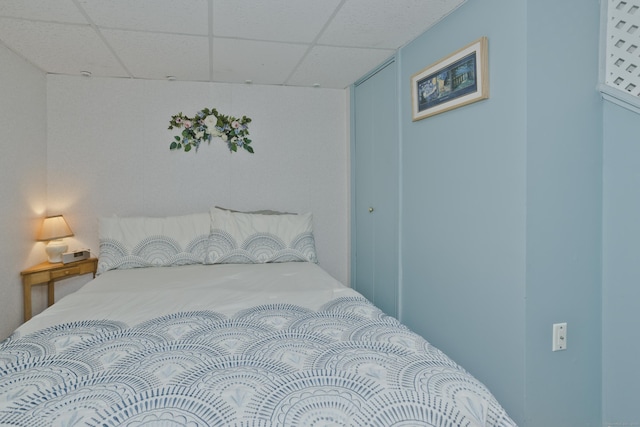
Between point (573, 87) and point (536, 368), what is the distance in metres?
1.15

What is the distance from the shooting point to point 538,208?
1567 millimetres

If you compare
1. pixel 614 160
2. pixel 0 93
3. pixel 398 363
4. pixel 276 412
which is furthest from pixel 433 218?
pixel 0 93

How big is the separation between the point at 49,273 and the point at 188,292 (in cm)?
134

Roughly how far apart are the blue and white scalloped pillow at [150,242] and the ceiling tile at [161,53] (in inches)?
43.3

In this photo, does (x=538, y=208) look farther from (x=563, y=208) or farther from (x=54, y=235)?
(x=54, y=235)

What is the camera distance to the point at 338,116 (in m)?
3.53

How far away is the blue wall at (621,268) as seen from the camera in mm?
1546

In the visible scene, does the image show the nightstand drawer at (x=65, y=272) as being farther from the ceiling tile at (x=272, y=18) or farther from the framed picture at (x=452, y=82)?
the framed picture at (x=452, y=82)

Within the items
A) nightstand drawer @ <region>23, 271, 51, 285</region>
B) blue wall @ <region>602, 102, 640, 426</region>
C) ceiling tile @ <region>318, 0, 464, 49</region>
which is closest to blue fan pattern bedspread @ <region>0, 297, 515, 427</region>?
blue wall @ <region>602, 102, 640, 426</region>

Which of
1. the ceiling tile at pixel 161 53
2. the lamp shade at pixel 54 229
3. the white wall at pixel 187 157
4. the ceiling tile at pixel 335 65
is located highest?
the ceiling tile at pixel 335 65

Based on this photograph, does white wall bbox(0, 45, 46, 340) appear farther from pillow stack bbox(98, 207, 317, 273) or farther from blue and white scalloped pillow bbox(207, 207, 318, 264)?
blue and white scalloped pillow bbox(207, 207, 318, 264)

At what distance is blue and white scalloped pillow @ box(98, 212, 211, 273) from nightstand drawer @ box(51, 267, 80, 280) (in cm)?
33

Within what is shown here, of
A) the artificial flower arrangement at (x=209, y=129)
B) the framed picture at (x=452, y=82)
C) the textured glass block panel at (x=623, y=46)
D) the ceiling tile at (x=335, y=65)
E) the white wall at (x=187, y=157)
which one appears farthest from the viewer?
the artificial flower arrangement at (x=209, y=129)

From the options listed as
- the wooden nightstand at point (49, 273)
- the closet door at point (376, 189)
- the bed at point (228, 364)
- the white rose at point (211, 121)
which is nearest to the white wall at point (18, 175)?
the wooden nightstand at point (49, 273)
